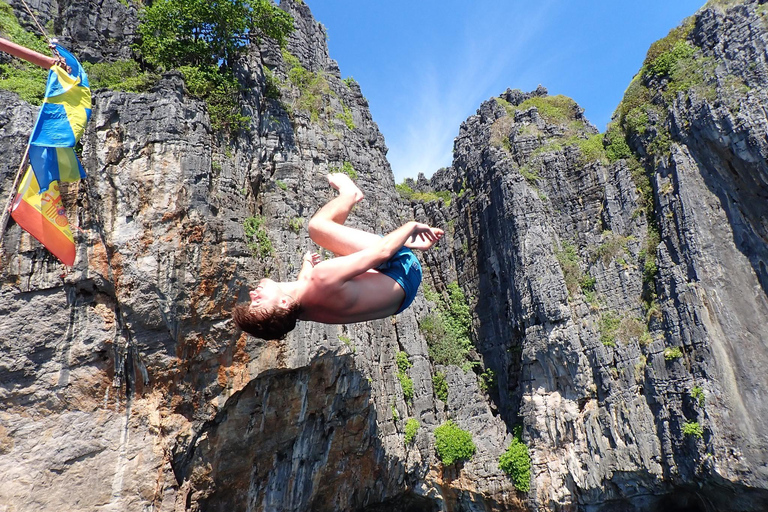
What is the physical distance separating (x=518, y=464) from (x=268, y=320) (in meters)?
15.1

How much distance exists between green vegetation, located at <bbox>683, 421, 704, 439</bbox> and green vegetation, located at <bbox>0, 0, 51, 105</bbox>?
19272 millimetres

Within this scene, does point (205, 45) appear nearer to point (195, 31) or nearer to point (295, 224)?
point (195, 31)

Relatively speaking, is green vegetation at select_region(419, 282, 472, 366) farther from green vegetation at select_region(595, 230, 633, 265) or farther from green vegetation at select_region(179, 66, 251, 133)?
green vegetation at select_region(179, 66, 251, 133)

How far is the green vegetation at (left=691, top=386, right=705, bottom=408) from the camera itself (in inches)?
520

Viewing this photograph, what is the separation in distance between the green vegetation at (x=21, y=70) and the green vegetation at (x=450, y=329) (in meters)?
13.6

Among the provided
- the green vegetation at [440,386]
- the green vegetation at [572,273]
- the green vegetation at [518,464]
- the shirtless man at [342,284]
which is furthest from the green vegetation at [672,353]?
the shirtless man at [342,284]

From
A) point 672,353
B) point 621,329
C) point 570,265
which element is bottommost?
Result: point 672,353

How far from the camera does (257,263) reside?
10773mm

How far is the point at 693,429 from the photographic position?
1308 centimetres

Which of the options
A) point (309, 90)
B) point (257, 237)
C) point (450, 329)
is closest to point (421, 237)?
point (257, 237)

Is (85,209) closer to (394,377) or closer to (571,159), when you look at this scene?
(394,377)

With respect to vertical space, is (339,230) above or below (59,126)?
below

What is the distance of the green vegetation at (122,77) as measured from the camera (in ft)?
37.8

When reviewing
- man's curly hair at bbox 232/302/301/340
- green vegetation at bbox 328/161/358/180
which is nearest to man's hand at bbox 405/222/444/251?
man's curly hair at bbox 232/302/301/340
